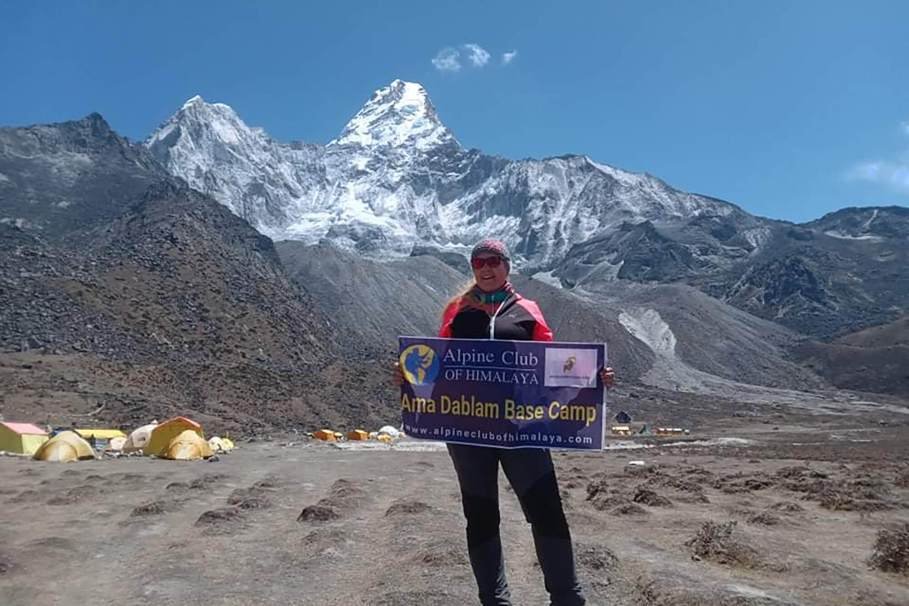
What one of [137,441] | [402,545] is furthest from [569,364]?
[137,441]

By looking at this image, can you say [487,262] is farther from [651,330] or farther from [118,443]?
[651,330]

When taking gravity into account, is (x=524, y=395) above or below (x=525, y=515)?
above

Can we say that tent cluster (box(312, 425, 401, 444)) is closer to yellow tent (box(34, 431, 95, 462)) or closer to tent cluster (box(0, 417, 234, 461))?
tent cluster (box(0, 417, 234, 461))

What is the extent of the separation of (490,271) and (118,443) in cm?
3522

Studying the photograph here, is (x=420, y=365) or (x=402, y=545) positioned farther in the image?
(x=402, y=545)

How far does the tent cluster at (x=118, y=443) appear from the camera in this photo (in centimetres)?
2933

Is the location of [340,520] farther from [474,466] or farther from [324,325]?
[324,325]

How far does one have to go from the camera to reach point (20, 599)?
771 centimetres

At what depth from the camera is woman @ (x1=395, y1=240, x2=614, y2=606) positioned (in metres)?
4.80

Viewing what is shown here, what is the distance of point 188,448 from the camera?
31.2 metres

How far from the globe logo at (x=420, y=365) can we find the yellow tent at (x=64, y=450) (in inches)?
1097

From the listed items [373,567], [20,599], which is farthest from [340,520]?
[20,599]

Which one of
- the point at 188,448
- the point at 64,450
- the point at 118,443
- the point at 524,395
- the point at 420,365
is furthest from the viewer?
the point at 118,443

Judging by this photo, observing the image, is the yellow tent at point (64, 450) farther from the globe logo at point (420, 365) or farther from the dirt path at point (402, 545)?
the globe logo at point (420, 365)
